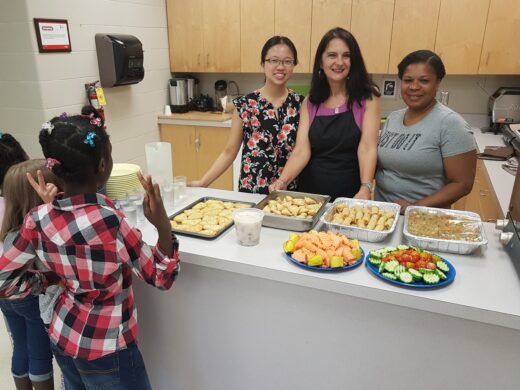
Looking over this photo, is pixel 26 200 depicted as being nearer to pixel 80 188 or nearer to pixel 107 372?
pixel 80 188

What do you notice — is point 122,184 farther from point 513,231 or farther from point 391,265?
point 513,231

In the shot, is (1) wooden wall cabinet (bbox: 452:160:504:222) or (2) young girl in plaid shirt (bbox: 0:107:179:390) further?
(1) wooden wall cabinet (bbox: 452:160:504:222)

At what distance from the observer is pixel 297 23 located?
3.43 meters

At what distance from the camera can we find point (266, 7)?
3471 mm

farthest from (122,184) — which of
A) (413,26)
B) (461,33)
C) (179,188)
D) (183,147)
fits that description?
(461,33)

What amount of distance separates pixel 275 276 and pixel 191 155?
2.79 metres

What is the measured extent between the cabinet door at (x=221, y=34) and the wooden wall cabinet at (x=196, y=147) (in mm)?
609

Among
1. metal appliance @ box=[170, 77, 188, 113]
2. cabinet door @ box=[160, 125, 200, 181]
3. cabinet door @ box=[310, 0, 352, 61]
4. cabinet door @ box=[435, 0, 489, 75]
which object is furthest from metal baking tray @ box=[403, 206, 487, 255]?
metal appliance @ box=[170, 77, 188, 113]

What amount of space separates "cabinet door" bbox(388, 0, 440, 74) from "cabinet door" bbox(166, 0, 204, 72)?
1.71 m

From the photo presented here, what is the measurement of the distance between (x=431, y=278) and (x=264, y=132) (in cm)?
123

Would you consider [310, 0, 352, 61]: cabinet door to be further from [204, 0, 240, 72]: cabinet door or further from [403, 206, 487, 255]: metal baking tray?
[403, 206, 487, 255]: metal baking tray

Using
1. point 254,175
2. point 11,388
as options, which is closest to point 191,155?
point 254,175

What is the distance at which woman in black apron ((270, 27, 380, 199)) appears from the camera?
73.3 inches

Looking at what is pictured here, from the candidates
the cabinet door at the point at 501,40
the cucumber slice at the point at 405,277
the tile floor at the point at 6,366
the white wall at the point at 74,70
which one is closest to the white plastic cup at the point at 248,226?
the cucumber slice at the point at 405,277
